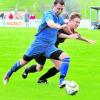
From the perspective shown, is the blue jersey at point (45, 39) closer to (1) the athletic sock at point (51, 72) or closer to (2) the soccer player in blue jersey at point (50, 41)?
(2) the soccer player in blue jersey at point (50, 41)

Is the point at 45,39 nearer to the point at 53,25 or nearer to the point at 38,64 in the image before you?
the point at 53,25

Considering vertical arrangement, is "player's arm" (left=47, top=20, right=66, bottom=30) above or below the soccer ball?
above

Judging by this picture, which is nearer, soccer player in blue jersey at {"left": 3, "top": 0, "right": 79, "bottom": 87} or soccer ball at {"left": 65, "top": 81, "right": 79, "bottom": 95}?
soccer ball at {"left": 65, "top": 81, "right": 79, "bottom": 95}

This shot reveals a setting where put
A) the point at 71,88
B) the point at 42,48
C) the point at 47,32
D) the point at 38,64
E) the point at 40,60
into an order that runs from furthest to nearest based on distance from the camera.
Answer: the point at 38,64
the point at 40,60
the point at 42,48
the point at 47,32
the point at 71,88

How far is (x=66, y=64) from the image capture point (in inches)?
457

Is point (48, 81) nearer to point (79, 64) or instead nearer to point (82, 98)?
point (82, 98)

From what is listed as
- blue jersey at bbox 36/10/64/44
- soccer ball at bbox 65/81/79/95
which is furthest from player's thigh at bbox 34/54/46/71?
soccer ball at bbox 65/81/79/95

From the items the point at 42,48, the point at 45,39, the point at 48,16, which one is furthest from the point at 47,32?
the point at 48,16

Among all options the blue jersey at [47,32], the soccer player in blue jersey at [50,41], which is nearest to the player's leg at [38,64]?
the soccer player in blue jersey at [50,41]

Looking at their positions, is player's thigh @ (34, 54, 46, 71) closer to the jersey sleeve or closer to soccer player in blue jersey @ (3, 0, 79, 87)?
soccer player in blue jersey @ (3, 0, 79, 87)

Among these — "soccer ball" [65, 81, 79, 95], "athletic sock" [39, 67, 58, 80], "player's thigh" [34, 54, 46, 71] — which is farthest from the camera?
"athletic sock" [39, 67, 58, 80]

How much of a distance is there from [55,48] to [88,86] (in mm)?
1495

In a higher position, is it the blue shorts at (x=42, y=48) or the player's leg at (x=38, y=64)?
the blue shorts at (x=42, y=48)

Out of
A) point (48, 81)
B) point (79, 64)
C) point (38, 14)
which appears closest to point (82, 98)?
point (48, 81)
